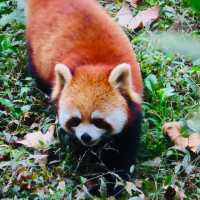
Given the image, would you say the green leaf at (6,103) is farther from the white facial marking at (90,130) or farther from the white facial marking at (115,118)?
the white facial marking at (115,118)

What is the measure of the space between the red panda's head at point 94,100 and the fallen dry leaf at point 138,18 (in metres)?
1.92

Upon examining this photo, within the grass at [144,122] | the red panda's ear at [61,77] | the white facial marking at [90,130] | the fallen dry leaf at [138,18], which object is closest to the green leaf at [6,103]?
the grass at [144,122]

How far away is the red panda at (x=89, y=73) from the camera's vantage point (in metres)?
3.34

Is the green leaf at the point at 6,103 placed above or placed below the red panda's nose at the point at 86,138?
below

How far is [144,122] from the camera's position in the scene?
13.3 feet

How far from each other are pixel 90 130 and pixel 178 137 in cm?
87

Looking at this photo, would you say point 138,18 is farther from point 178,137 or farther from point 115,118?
point 115,118

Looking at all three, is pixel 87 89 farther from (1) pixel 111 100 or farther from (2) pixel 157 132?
(2) pixel 157 132

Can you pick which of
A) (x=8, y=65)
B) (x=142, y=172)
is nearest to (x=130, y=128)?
(x=142, y=172)

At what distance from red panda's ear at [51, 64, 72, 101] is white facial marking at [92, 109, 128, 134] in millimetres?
330

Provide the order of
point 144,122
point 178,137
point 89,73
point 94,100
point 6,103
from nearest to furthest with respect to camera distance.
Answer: point 94,100
point 89,73
point 178,137
point 144,122
point 6,103

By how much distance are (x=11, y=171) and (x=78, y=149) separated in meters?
0.58

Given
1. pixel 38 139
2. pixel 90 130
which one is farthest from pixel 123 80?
pixel 38 139

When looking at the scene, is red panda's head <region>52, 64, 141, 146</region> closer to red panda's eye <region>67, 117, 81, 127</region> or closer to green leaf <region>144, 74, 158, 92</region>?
red panda's eye <region>67, 117, 81, 127</region>
